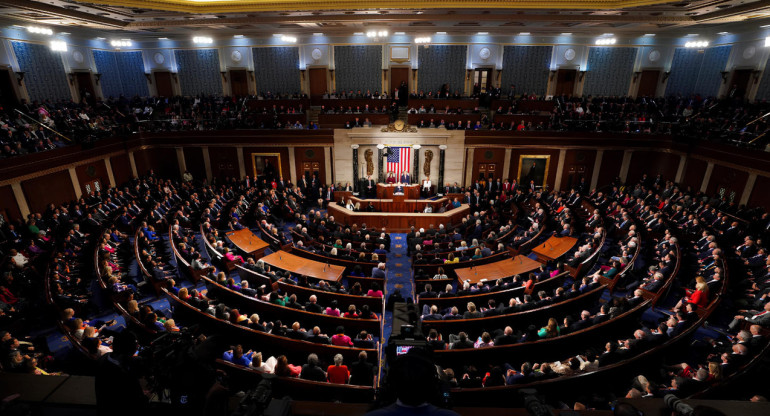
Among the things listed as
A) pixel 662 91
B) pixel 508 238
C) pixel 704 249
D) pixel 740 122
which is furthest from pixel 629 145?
pixel 508 238

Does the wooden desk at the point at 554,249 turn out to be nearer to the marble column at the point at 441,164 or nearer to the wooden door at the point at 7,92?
the marble column at the point at 441,164

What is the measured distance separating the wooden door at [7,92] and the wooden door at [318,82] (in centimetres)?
1454

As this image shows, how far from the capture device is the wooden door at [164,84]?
2366 centimetres

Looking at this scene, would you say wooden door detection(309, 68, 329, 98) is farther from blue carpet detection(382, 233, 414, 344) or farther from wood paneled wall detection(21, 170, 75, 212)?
blue carpet detection(382, 233, 414, 344)

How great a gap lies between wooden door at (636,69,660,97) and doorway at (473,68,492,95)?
9384mm

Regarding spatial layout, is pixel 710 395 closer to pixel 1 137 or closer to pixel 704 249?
pixel 704 249

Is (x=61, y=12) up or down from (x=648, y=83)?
up

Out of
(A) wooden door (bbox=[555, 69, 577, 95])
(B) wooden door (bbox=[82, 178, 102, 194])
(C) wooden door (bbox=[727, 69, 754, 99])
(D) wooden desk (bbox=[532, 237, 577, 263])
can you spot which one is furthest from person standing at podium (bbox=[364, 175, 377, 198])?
(C) wooden door (bbox=[727, 69, 754, 99])

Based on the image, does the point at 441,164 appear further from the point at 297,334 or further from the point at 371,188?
the point at 297,334

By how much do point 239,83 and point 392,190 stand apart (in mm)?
13823

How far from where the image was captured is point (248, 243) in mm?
11961

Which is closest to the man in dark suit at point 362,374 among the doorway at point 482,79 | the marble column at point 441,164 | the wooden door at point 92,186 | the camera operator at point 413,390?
the camera operator at point 413,390

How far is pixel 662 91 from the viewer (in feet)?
73.3

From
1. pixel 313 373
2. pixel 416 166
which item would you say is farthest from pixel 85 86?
Answer: pixel 313 373
